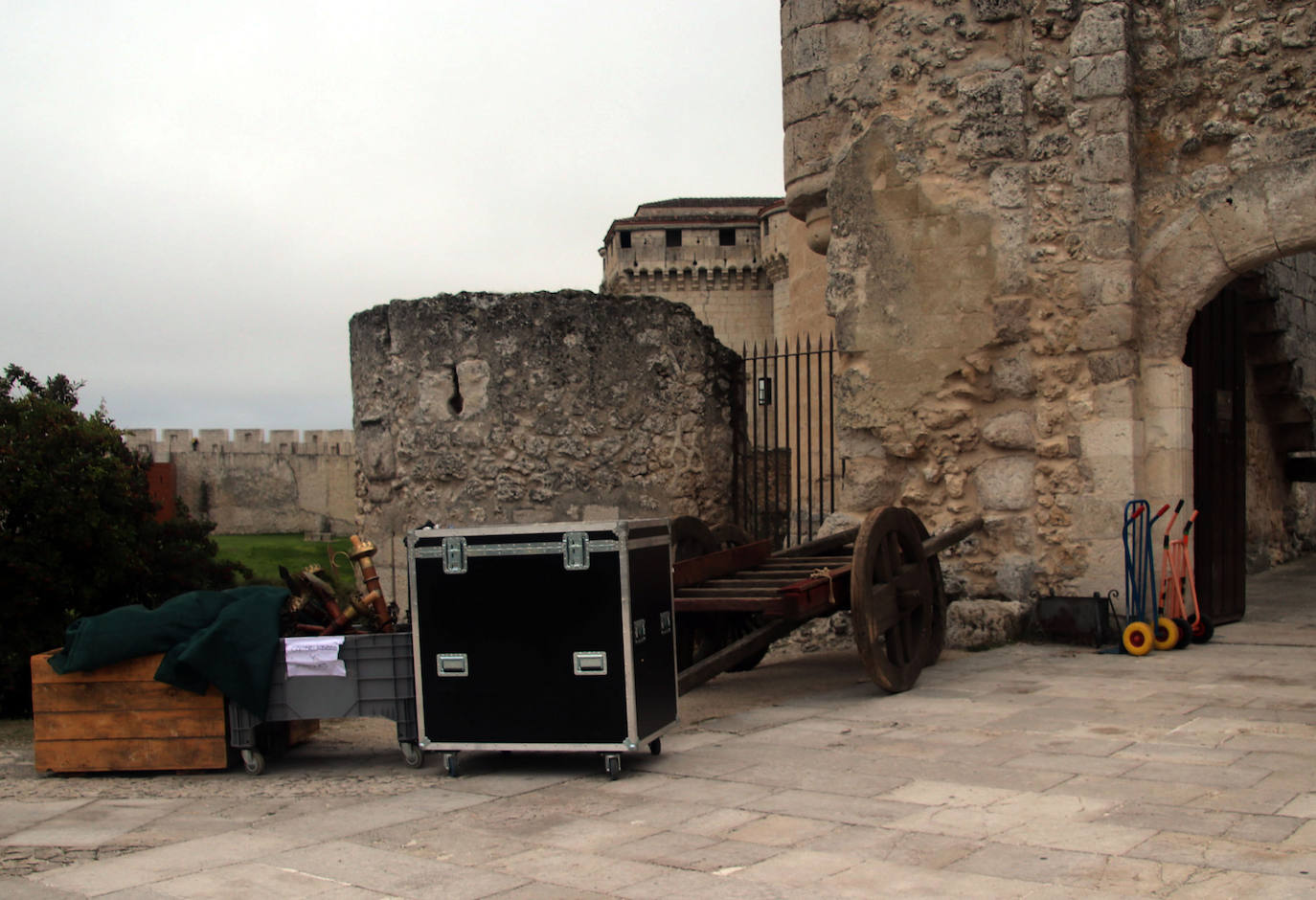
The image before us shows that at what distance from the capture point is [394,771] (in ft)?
15.9

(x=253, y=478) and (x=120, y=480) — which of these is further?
(x=253, y=478)

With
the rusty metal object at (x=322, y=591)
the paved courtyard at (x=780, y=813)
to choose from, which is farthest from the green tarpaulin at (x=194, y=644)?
the paved courtyard at (x=780, y=813)

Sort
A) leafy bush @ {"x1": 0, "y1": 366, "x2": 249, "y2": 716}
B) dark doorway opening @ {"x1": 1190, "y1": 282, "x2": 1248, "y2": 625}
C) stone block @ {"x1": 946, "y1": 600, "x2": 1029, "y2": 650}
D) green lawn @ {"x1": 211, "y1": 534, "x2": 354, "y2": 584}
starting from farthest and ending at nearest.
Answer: green lawn @ {"x1": 211, "y1": 534, "x2": 354, "y2": 584} → dark doorway opening @ {"x1": 1190, "y1": 282, "x2": 1248, "y2": 625} → stone block @ {"x1": 946, "y1": 600, "x2": 1029, "y2": 650} → leafy bush @ {"x1": 0, "y1": 366, "x2": 249, "y2": 716}

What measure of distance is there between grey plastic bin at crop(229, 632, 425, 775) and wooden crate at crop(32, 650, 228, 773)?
0.15 metres

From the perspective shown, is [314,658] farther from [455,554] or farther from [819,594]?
[819,594]

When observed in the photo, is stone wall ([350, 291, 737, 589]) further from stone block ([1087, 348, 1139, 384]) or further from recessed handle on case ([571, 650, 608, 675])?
recessed handle on case ([571, 650, 608, 675])

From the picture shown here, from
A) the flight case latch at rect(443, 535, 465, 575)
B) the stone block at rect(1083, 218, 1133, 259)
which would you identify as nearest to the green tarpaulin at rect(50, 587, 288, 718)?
the flight case latch at rect(443, 535, 465, 575)

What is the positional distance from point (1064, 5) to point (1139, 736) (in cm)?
505

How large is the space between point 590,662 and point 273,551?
1024 inches

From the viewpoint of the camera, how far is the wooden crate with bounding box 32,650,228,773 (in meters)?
4.92

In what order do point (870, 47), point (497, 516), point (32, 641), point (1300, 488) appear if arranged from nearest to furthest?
point (32, 641), point (870, 47), point (497, 516), point (1300, 488)

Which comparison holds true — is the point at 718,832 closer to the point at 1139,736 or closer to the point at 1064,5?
the point at 1139,736

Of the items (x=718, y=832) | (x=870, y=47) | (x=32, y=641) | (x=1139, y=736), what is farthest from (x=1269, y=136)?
(x=32, y=641)

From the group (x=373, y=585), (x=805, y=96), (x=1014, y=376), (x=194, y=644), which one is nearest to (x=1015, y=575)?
(x=1014, y=376)
